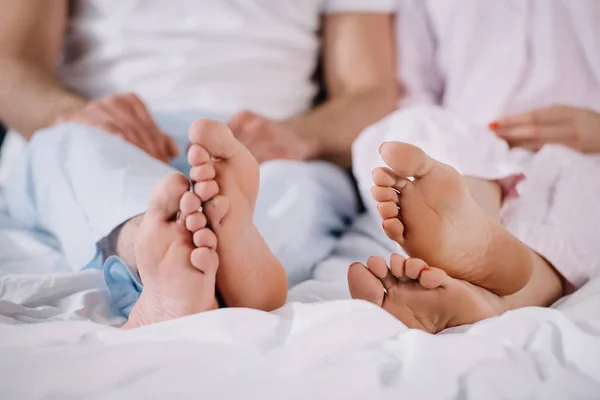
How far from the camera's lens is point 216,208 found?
0.56 metres

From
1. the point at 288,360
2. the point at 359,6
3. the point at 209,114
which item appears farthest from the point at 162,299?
the point at 359,6

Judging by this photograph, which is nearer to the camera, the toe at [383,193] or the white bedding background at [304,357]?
the white bedding background at [304,357]

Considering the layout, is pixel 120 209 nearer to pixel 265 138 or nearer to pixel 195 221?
pixel 195 221

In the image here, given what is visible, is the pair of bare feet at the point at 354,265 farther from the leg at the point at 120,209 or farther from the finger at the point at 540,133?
the finger at the point at 540,133

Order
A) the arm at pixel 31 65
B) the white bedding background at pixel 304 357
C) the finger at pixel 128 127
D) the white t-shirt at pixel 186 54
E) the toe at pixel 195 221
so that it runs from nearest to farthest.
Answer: the white bedding background at pixel 304 357
the toe at pixel 195 221
the finger at pixel 128 127
the arm at pixel 31 65
the white t-shirt at pixel 186 54

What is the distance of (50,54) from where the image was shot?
1.15 meters

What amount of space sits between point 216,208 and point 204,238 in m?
0.03

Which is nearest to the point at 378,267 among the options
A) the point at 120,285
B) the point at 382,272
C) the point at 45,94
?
the point at 382,272

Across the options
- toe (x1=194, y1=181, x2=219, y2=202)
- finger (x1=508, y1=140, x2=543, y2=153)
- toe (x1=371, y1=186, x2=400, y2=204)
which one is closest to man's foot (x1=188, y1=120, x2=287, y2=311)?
toe (x1=194, y1=181, x2=219, y2=202)

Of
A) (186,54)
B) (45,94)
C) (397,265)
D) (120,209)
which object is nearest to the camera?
(397,265)

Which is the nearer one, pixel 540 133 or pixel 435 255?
pixel 435 255

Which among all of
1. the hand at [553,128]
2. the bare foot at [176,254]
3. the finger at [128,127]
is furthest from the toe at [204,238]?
the hand at [553,128]

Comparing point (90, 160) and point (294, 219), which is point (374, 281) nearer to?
point (294, 219)

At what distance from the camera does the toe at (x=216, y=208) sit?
1.82ft
